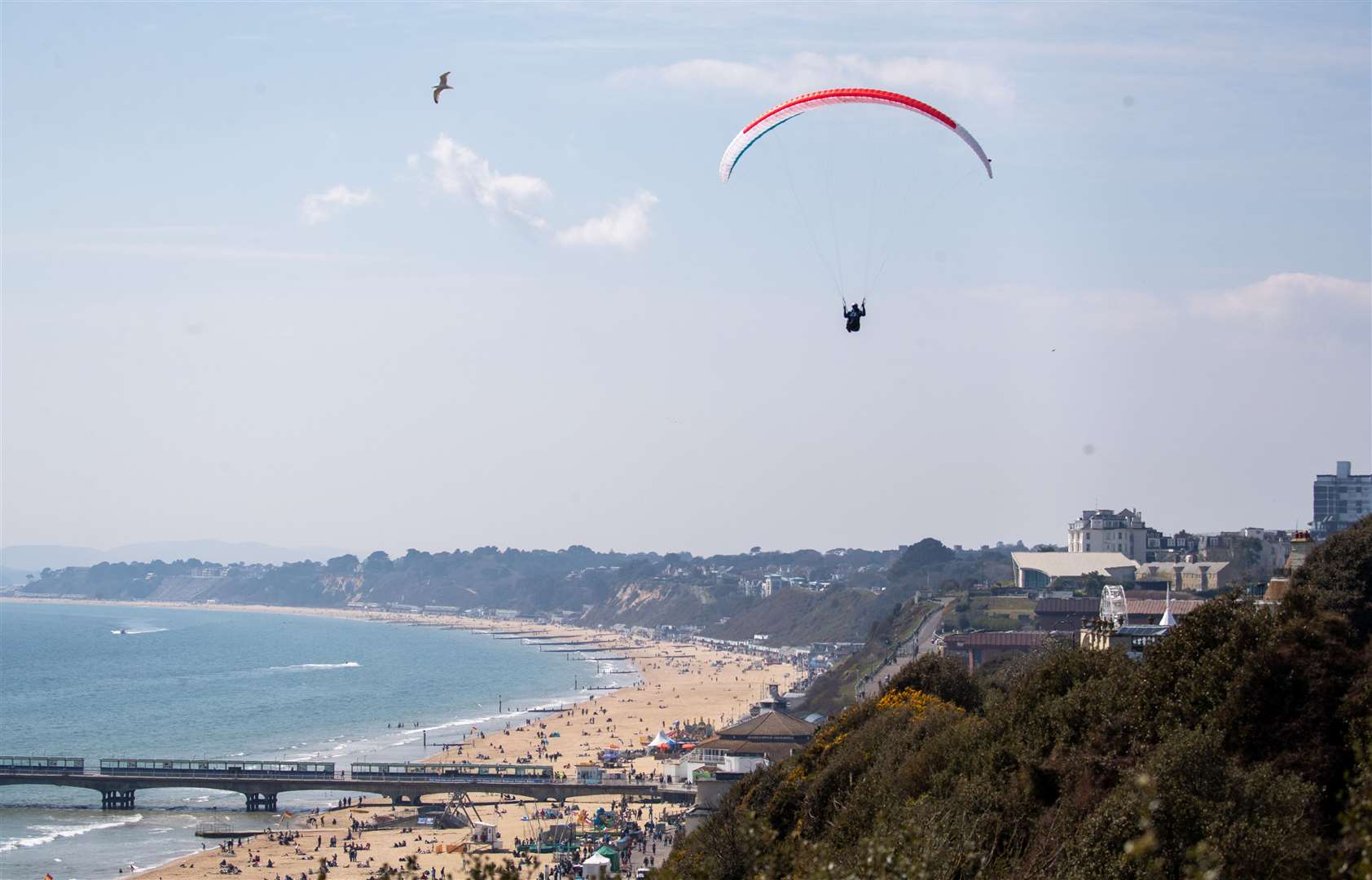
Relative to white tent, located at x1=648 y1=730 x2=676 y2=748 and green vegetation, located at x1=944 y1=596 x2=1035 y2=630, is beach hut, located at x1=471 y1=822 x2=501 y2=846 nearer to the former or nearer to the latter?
white tent, located at x1=648 y1=730 x2=676 y2=748

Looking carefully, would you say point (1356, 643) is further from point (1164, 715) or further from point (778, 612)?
point (778, 612)

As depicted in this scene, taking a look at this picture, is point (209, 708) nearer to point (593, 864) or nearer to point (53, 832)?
point (53, 832)

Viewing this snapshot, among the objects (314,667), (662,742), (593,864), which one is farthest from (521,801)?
(314,667)

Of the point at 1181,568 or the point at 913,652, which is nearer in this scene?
the point at 913,652

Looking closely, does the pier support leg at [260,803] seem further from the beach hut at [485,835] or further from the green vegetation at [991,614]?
the green vegetation at [991,614]

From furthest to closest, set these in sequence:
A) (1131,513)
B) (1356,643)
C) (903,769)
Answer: (1131,513), (903,769), (1356,643)

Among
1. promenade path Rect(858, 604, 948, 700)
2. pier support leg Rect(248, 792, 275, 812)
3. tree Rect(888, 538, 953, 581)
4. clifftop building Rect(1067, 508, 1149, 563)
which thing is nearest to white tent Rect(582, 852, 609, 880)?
pier support leg Rect(248, 792, 275, 812)

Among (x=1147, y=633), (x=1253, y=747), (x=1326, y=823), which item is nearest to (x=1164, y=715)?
(x=1253, y=747)
